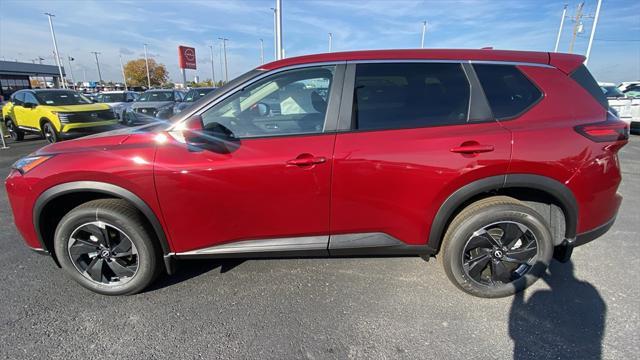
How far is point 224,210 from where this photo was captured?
2.23 m

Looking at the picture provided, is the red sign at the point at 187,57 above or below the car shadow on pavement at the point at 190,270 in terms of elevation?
above

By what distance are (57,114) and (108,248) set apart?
8.80 metres

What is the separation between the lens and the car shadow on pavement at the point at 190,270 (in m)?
2.67

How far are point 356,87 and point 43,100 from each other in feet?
36.3

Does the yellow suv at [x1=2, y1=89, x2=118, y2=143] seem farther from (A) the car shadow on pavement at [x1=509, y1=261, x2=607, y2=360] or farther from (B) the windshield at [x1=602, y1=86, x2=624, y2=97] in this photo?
(B) the windshield at [x1=602, y1=86, x2=624, y2=97]

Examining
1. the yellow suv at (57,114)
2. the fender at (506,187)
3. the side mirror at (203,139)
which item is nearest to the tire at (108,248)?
the side mirror at (203,139)

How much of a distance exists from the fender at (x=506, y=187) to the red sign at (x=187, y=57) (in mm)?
31119

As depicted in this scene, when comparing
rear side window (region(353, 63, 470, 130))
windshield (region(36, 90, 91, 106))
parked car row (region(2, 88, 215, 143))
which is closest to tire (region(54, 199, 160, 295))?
rear side window (region(353, 63, 470, 130))

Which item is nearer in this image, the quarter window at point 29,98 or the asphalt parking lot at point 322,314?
the asphalt parking lot at point 322,314

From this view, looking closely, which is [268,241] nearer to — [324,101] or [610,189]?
[324,101]

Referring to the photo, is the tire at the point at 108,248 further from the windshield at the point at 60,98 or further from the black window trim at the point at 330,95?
the windshield at the point at 60,98

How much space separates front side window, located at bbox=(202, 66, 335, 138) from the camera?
7.37 feet

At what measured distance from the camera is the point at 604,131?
7.19ft

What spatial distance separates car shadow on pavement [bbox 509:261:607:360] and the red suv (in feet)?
0.63
